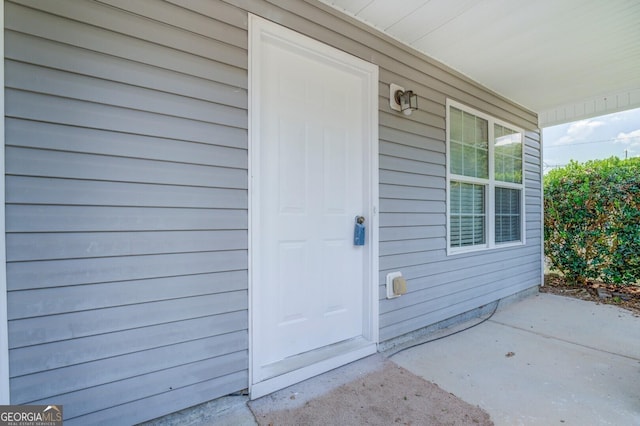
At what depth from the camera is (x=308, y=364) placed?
2068 millimetres

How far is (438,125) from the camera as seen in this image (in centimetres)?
293

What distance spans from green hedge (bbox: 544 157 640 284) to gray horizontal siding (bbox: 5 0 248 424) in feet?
17.2

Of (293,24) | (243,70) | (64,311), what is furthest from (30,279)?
(293,24)

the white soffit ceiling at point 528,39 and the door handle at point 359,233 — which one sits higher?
the white soffit ceiling at point 528,39

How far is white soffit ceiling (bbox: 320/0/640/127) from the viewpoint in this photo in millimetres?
2152

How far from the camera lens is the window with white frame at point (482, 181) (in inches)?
123

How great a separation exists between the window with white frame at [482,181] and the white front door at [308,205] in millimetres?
1190

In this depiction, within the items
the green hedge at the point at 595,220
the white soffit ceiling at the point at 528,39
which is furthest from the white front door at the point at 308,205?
the green hedge at the point at 595,220

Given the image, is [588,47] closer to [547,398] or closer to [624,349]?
[624,349]

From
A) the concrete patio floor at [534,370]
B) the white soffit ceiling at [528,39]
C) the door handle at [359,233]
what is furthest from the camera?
the door handle at [359,233]

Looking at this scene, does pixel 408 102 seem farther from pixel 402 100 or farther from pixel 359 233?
pixel 359 233

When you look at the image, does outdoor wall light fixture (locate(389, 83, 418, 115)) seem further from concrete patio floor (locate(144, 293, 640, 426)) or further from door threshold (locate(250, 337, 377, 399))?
concrete patio floor (locate(144, 293, 640, 426))

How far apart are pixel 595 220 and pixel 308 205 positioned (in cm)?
479

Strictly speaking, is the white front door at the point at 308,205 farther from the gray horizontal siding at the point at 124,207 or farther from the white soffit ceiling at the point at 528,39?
the white soffit ceiling at the point at 528,39
